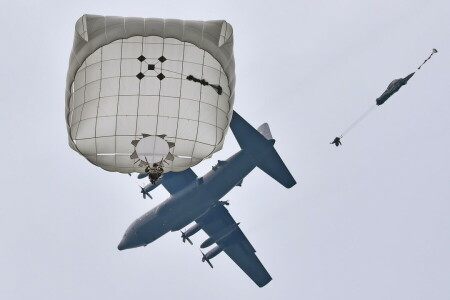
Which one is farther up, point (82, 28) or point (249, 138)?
point (82, 28)

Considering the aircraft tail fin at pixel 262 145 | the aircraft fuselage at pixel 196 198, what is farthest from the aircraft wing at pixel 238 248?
the aircraft tail fin at pixel 262 145

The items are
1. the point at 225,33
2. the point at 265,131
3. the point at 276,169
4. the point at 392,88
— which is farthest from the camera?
the point at 265,131

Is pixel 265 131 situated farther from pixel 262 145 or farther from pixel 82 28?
pixel 82 28

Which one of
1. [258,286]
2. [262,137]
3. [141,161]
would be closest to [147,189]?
[262,137]

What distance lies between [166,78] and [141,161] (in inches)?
132

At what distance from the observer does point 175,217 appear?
162ft

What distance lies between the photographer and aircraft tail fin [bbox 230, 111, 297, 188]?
48.8m

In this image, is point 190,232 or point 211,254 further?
point 211,254

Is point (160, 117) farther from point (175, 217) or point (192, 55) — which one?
point (175, 217)

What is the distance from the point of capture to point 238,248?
5934 centimetres

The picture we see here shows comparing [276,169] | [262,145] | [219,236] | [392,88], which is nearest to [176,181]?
[219,236]

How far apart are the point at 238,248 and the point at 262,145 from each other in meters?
13.0

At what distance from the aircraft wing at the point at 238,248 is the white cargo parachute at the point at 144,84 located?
27.4 metres

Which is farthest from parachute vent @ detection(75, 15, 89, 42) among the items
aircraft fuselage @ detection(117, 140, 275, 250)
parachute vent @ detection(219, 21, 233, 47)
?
aircraft fuselage @ detection(117, 140, 275, 250)
